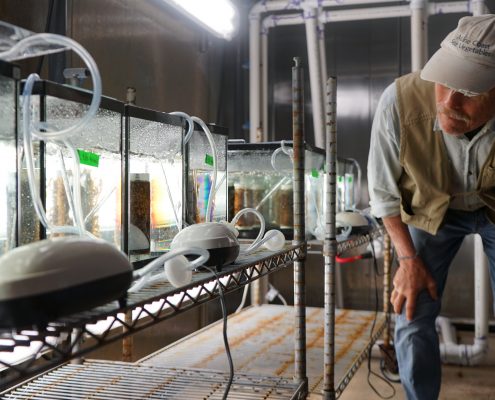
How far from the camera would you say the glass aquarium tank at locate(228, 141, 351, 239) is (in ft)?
6.54

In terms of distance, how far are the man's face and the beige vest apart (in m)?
0.08

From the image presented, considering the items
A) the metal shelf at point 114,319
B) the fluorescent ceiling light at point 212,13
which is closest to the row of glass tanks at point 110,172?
the metal shelf at point 114,319

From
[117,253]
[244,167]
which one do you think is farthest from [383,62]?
[117,253]

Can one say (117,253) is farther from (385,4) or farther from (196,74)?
(385,4)

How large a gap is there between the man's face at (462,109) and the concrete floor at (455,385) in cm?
141

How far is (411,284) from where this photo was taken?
1.58 m

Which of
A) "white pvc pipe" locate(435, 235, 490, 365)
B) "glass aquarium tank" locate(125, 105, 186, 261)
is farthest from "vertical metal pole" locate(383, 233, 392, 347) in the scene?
"glass aquarium tank" locate(125, 105, 186, 261)

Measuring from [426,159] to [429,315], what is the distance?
1.38 feet

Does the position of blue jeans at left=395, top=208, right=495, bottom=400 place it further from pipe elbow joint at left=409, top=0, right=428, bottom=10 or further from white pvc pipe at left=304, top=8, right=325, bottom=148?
pipe elbow joint at left=409, top=0, right=428, bottom=10

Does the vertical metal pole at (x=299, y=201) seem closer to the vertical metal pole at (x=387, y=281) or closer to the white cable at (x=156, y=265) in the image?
the white cable at (x=156, y=265)

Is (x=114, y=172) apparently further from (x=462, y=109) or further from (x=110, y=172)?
A: (x=462, y=109)

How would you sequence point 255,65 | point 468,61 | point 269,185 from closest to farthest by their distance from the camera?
point 468,61
point 269,185
point 255,65

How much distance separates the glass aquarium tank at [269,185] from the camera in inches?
78.5

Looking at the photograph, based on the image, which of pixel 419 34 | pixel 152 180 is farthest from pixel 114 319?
pixel 419 34
